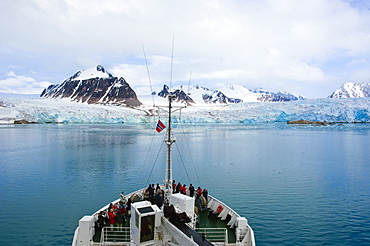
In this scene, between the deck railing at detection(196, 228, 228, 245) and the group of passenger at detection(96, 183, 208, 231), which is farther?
the group of passenger at detection(96, 183, 208, 231)

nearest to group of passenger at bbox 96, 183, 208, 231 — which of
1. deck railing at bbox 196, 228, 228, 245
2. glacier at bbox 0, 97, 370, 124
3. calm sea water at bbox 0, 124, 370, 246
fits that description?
calm sea water at bbox 0, 124, 370, 246

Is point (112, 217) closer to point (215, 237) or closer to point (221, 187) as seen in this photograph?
point (215, 237)

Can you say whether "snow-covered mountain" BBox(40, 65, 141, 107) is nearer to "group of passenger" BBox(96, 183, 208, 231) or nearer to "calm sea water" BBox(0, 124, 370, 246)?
"calm sea water" BBox(0, 124, 370, 246)

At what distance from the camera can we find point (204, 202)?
11672 mm

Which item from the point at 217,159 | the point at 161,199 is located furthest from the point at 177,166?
the point at 161,199

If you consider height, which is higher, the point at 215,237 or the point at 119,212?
the point at 119,212

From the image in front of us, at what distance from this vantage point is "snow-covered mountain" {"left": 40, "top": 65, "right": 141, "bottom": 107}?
582 feet

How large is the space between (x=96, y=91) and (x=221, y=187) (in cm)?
17641

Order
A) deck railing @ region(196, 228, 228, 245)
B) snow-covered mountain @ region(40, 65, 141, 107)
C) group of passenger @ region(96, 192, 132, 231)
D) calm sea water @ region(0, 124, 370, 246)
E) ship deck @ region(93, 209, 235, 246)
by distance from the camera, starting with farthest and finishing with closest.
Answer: snow-covered mountain @ region(40, 65, 141, 107)
calm sea water @ region(0, 124, 370, 246)
group of passenger @ region(96, 192, 132, 231)
deck railing @ region(196, 228, 228, 245)
ship deck @ region(93, 209, 235, 246)

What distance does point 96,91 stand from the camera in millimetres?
182250

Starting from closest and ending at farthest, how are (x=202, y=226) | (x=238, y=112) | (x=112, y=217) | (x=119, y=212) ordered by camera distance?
(x=112, y=217) < (x=119, y=212) < (x=202, y=226) < (x=238, y=112)

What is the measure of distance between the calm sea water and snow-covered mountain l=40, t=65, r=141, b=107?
14829cm

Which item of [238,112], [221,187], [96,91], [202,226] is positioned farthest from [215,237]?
[96,91]

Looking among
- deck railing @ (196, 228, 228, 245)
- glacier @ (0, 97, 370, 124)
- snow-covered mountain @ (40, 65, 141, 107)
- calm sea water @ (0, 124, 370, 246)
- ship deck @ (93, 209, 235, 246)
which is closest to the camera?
ship deck @ (93, 209, 235, 246)
